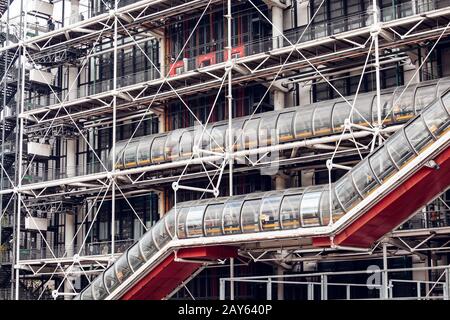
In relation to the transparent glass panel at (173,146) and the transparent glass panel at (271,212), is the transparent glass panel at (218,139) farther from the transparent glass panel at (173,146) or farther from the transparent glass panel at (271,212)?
the transparent glass panel at (271,212)

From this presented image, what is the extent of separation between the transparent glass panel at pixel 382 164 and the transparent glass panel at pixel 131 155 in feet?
36.0

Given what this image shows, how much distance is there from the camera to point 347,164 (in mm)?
24688

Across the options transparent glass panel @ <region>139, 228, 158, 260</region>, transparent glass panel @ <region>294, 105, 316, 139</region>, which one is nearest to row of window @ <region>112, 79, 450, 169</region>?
transparent glass panel @ <region>294, 105, 316, 139</region>

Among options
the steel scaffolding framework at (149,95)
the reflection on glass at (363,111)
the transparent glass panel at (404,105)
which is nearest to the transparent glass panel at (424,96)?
the transparent glass panel at (404,105)

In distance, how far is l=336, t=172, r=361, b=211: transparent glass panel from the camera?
19.8 meters

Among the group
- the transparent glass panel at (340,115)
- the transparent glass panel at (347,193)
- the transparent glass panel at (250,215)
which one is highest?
the transparent glass panel at (340,115)

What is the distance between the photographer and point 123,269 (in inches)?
974

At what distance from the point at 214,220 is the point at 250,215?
1301 millimetres

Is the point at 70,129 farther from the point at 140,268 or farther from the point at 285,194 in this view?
the point at 285,194

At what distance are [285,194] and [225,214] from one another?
2022 mm

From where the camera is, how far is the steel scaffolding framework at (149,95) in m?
→ 22.8

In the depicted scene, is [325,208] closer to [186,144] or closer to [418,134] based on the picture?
[418,134]
